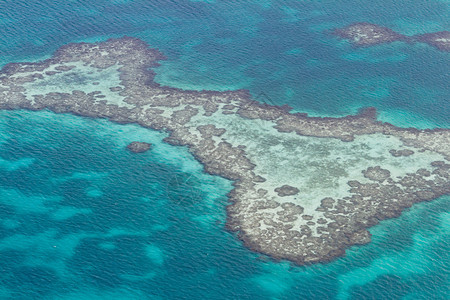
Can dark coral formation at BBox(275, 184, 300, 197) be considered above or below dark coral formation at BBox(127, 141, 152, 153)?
above

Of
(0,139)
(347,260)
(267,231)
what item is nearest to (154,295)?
(267,231)

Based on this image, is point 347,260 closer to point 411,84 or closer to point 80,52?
point 411,84

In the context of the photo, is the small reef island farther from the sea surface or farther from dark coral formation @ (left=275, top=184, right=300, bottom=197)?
the sea surface

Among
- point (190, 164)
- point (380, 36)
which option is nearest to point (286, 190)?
point (190, 164)

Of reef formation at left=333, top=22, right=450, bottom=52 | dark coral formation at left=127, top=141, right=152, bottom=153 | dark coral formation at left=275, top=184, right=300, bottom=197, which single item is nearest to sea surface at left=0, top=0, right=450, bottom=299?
dark coral formation at left=127, top=141, right=152, bottom=153

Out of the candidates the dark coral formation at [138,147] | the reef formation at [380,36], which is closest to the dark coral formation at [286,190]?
the dark coral formation at [138,147]

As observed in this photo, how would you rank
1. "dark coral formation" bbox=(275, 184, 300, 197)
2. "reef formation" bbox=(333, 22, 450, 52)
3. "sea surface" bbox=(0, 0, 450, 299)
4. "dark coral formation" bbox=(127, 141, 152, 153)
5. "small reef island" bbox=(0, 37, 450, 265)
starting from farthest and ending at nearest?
"reef formation" bbox=(333, 22, 450, 52) → "dark coral formation" bbox=(127, 141, 152, 153) → "dark coral formation" bbox=(275, 184, 300, 197) → "small reef island" bbox=(0, 37, 450, 265) → "sea surface" bbox=(0, 0, 450, 299)

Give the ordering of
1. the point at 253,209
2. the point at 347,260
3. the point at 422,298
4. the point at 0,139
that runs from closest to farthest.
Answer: the point at 422,298 < the point at 347,260 < the point at 253,209 < the point at 0,139

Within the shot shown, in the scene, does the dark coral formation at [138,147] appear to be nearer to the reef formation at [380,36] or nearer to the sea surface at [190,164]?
the sea surface at [190,164]
